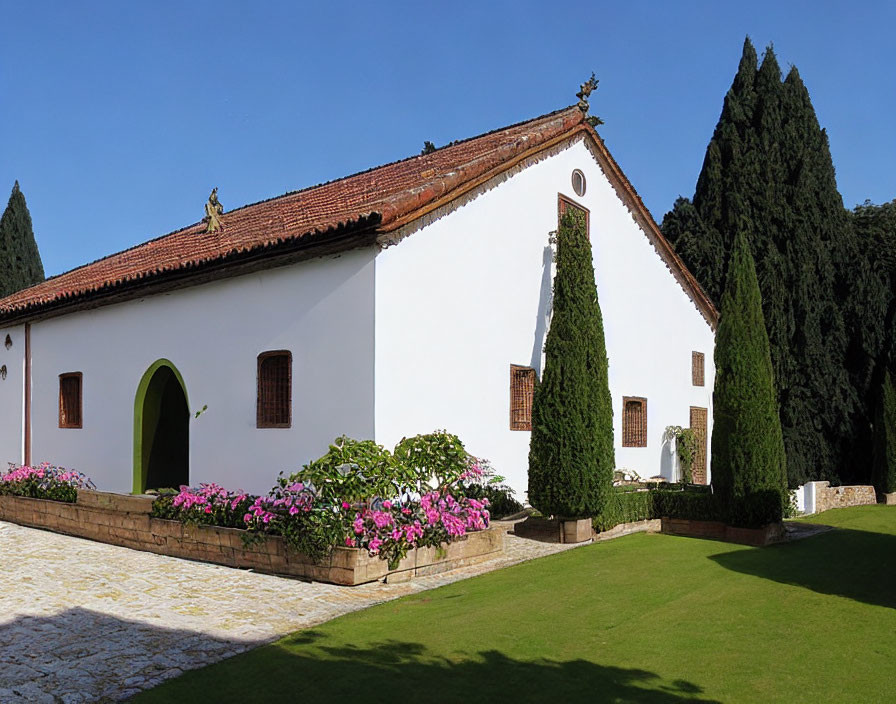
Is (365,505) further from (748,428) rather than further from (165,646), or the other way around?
(748,428)

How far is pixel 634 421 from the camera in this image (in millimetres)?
16297

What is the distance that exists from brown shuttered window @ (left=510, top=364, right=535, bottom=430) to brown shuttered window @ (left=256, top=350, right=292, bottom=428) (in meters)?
3.79

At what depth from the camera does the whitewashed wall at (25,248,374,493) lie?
1054 cm

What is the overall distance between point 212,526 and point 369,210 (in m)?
4.66

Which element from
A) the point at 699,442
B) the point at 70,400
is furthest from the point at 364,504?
the point at 699,442

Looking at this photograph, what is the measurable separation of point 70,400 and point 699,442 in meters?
14.4

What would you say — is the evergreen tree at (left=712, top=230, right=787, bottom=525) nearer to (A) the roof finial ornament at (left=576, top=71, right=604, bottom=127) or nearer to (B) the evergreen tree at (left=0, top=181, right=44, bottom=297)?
(A) the roof finial ornament at (left=576, top=71, right=604, bottom=127)

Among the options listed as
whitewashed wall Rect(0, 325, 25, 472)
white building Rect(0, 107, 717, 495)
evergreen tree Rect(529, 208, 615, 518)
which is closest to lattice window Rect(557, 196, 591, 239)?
white building Rect(0, 107, 717, 495)

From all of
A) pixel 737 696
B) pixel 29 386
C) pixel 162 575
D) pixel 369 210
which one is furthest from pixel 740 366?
pixel 29 386

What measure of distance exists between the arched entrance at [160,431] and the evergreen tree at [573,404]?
6535 millimetres

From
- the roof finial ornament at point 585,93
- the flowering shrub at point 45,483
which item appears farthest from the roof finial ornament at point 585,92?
the flowering shrub at point 45,483

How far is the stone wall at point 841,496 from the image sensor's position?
17859 millimetres

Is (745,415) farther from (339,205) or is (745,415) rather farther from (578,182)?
(339,205)

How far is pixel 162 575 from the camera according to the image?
30.0ft
